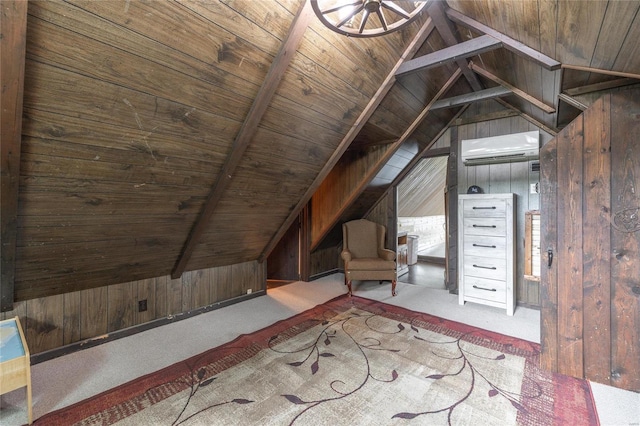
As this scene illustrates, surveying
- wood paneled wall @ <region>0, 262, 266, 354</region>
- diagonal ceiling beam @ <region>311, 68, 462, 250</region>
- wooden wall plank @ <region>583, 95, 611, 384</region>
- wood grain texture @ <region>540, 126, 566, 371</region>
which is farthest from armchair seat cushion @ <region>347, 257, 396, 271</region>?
wooden wall plank @ <region>583, 95, 611, 384</region>

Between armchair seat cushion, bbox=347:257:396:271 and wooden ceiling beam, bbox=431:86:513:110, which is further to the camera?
armchair seat cushion, bbox=347:257:396:271

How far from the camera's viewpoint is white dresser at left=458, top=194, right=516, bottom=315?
283 cm

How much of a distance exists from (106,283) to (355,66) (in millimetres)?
2831

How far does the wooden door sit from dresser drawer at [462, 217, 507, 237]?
104 cm

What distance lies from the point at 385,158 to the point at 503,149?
4.25 ft

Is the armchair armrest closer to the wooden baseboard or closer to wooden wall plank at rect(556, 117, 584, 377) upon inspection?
wooden wall plank at rect(556, 117, 584, 377)

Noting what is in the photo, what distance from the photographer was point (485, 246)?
2.97m

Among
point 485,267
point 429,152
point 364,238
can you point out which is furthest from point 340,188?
point 485,267

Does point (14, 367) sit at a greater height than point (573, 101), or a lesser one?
lesser

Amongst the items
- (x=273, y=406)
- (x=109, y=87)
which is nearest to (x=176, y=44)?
(x=109, y=87)

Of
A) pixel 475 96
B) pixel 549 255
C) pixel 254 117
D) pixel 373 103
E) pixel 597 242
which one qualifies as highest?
pixel 475 96

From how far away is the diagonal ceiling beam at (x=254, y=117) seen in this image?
1560mm

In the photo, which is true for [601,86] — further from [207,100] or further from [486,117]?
[207,100]

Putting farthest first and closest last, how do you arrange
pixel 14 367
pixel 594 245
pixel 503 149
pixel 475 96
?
pixel 503 149 → pixel 475 96 → pixel 594 245 → pixel 14 367
